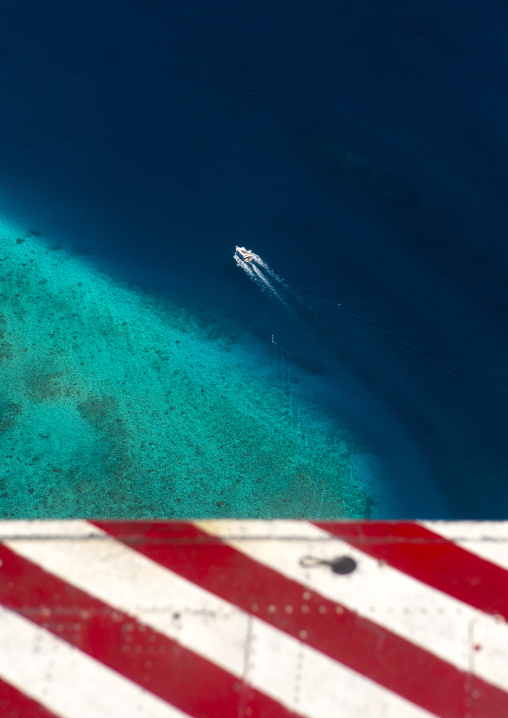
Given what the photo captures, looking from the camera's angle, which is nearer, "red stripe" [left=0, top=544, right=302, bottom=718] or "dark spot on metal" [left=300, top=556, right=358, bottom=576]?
"red stripe" [left=0, top=544, right=302, bottom=718]

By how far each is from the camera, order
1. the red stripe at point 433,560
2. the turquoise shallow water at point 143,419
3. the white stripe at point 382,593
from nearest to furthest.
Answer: the white stripe at point 382,593 < the red stripe at point 433,560 < the turquoise shallow water at point 143,419

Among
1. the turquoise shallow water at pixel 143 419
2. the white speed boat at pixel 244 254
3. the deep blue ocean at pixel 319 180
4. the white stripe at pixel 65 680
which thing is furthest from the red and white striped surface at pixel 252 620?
the white speed boat at pixel 244 254

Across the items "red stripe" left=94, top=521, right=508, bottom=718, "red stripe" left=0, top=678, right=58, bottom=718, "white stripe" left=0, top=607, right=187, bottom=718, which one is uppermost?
"red stripe" left=94, top=521, right=508, bottom=718

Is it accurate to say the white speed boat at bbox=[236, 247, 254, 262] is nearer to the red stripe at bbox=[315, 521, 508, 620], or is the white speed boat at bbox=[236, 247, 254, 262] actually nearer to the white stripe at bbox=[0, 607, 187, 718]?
the red stripe at bbox=[315, 521, 508, 620]

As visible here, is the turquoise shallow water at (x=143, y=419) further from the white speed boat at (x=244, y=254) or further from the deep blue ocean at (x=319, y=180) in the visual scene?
the white speed boat at (x=244, y=254)

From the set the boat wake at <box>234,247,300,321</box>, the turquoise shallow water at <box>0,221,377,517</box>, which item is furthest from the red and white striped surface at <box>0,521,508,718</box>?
the boat wake at <box>234,247,300,321</box>

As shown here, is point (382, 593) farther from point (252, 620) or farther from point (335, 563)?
point (252, 620)
